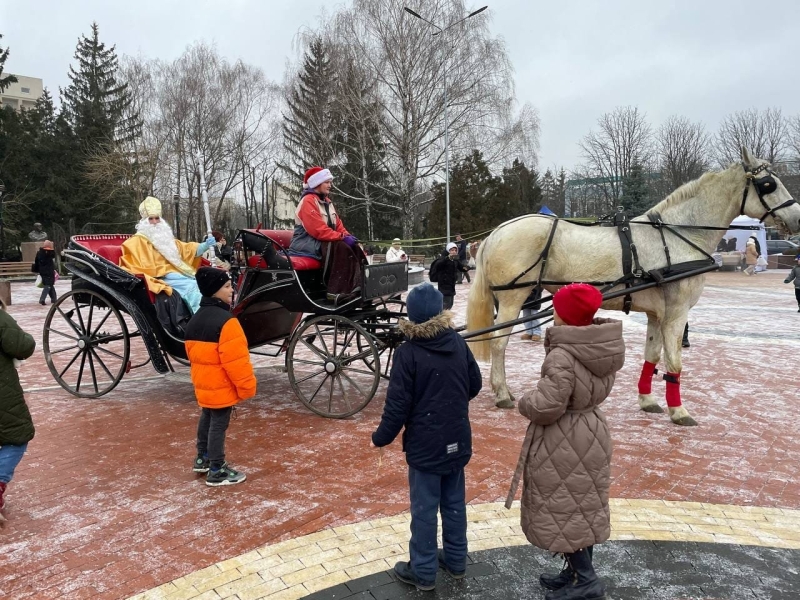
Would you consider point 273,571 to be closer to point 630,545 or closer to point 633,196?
→ point 630,545

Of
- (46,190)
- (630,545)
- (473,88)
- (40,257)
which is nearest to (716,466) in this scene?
(630,545)

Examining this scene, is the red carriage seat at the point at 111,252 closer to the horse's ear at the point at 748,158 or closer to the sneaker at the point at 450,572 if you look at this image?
the sneaker at the point at 450,572

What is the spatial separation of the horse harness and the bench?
27.3 metres

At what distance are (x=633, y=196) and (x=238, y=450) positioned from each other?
103ft

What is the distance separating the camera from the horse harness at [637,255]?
5.73 m

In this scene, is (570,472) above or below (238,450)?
above

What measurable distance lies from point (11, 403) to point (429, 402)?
2.65 metres

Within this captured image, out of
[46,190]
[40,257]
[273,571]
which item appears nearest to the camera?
[273,571]

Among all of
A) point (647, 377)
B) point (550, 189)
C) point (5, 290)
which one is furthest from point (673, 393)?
point (550, 189)

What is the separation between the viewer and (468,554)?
11.5 ft

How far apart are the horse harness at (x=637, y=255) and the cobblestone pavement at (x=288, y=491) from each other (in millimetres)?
1314

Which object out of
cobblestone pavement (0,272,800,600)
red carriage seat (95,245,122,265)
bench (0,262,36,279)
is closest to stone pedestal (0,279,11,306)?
cobblestone pavement (0,272,800,600)

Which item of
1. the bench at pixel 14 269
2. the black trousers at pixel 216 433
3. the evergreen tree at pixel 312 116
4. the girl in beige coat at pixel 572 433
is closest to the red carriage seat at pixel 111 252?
the black trousers at pixel 216 433

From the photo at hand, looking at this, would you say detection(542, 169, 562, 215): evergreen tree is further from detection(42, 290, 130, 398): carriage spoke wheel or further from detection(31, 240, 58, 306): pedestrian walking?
detection(42, 290, 130, 398): carriage spoke wheel
